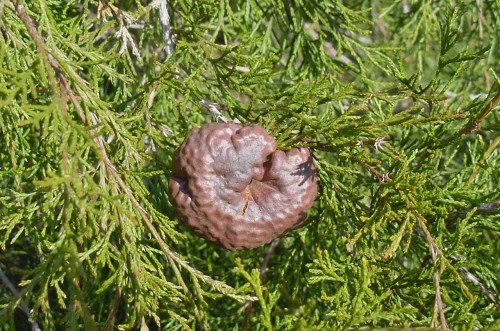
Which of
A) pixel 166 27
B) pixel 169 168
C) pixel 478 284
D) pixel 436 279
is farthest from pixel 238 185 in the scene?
pixel 478 284

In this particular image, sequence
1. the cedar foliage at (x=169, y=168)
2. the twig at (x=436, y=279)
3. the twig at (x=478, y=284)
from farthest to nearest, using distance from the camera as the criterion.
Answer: the twig at (x=478, y=284), the twig at (x=436, y=279), the cedar foliage at (x=169, y=168)

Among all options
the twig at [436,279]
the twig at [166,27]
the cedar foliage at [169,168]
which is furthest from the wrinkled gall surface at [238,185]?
the twig at [166,27]

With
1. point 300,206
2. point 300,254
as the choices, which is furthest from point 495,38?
point 300,206

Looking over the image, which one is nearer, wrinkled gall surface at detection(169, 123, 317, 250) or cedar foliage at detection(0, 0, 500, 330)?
cedar foliage at detection(0, 0, 500, 330)

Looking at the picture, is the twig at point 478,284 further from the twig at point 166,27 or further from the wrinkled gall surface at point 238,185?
the twig at point 166,27

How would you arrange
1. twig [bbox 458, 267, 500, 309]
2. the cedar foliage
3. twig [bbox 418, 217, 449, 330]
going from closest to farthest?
the cedar foliage < twig [bbox 418, 217, 449, 330] < twig [bbox 458, 267, 500, 309]

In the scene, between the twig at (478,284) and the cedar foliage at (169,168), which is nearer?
the cedar foliage at (169,168)

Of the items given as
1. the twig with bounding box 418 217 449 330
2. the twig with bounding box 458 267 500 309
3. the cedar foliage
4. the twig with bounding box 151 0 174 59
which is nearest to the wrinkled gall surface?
the cedar foliage

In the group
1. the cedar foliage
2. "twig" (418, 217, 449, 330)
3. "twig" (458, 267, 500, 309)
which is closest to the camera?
the cedar foliage

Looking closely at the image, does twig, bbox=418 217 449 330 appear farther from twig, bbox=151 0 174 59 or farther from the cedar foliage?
twig, bbox=151 0 174 59
